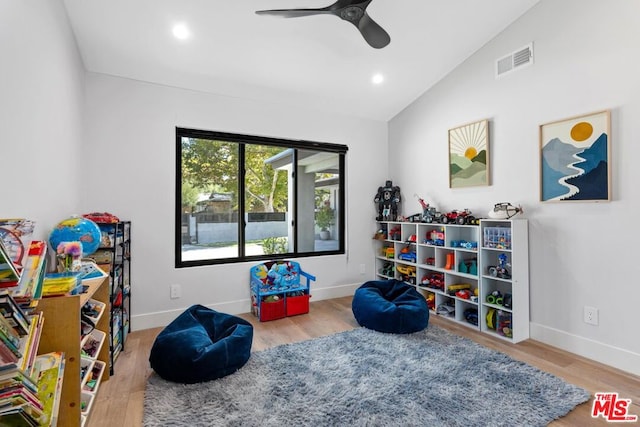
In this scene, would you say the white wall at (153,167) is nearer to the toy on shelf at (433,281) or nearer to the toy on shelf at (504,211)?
the toy on shelf at (433,281)

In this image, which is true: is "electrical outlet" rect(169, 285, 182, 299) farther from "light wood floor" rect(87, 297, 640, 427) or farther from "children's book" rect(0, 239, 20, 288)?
"children's book" rect(0, 239, 20, 288)

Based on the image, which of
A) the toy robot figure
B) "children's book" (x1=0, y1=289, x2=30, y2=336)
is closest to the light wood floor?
"children's book" (x1=0, y1=289, x2=30, y2=336)

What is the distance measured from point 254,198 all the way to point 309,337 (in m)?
1.74

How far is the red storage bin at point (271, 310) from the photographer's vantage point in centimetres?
340

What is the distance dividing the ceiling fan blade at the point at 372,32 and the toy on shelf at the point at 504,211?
1809 millimetres

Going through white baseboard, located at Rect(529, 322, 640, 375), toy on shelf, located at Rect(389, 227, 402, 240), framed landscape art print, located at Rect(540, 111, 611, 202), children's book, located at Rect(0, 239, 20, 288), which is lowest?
white baseboard, located at Rect(529, 322, 640, 375)

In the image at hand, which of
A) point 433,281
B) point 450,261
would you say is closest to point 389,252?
point 433,281

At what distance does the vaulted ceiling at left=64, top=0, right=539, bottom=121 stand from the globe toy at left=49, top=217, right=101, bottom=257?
62.6 inches

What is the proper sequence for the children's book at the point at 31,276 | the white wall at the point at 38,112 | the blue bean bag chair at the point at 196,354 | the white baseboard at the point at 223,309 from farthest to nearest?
the white baseboard at the point at 223,309 < the blue bean bag chair at the point at 196,354 < the white wall at the point at 38,112 < the children's book at the point at 31,276

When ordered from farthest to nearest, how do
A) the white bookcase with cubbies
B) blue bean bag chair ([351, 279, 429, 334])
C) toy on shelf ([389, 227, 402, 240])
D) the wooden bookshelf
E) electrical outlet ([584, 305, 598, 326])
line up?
toy on shelf ([389, 227, 402, 240]), blue bean bag chair ([351, 279, 429, 334]), the white bookcase with cubbies, electrical outlet ([584, 305, 598, 326]), the wooden bookshelf

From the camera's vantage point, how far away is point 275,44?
9.72ft

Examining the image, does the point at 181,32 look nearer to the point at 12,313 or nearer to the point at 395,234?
the point at 12,313

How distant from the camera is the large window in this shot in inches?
138

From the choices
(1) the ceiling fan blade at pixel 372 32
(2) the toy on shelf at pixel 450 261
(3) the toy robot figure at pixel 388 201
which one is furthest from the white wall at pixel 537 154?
(1) the ceiling fan blade at pixel 372 32
